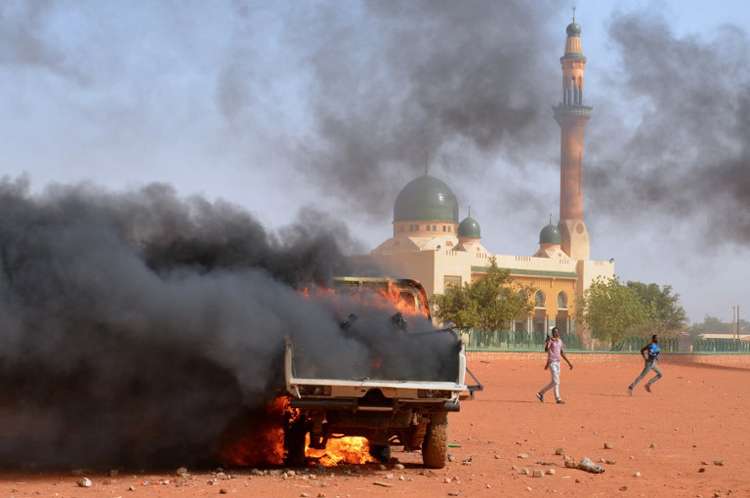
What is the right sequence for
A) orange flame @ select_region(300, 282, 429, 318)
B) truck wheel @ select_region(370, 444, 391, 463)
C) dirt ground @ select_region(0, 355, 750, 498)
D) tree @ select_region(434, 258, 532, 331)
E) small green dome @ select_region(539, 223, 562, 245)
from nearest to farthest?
dirt ground @ select_region(0, 355, 750, 498), orange flame @ select_region(300, 282, 429, 318), truck wheel @ select_region(370, 444, 391, 463), tree @ select_region(434, 258, 532, 331), small green dome @ select_region(539, 223, 562, 245)

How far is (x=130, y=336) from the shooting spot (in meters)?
11.5

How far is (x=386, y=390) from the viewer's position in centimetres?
1168

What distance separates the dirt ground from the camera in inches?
431

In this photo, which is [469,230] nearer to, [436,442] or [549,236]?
[549,236]

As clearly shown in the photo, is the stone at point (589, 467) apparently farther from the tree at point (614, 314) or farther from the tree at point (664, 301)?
the tree at point (664, 301)

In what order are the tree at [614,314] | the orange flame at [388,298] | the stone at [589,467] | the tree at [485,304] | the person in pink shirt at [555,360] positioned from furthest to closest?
the tree at [614,314], the tree at [485,304], the person in pink shirt at [555,360], the orange flame at [388,298], the stone at [589,467]

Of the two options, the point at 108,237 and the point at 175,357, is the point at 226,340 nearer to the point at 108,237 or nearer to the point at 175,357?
the point at 175,357

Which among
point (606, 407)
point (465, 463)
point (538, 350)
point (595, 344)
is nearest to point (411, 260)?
point (595, 344)

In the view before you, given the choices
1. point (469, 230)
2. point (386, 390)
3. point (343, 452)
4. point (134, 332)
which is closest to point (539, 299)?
point (469, 230)

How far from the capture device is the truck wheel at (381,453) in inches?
529

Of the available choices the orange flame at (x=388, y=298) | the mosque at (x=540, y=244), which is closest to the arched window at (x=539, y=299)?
the mosque at (x=540, y=244)

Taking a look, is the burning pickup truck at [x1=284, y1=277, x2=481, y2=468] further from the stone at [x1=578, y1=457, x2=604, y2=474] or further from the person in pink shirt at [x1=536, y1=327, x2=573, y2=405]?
the person in pink shirt at [x1=536, y1=327, x2=573, y2=405]

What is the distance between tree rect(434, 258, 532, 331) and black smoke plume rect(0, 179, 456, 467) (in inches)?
2465

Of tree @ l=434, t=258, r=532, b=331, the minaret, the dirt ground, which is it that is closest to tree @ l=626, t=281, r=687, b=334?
the minaret
